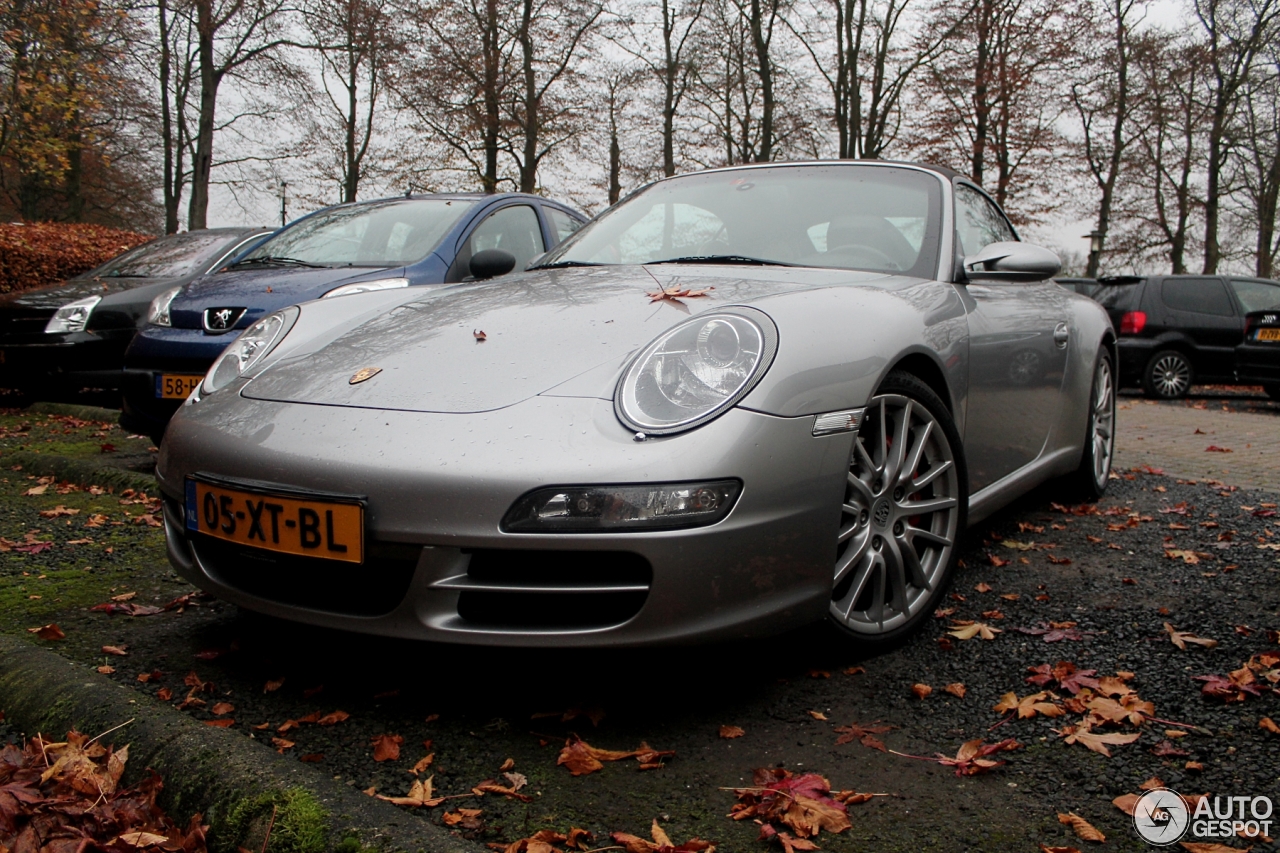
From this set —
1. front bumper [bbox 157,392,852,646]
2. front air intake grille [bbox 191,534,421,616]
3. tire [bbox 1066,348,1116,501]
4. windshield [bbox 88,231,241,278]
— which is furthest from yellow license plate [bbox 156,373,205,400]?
tire [bbox 1066,348,1116,501]

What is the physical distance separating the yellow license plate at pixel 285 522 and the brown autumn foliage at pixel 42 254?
892cm

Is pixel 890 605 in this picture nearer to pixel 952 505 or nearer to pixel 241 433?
pixel 952 505

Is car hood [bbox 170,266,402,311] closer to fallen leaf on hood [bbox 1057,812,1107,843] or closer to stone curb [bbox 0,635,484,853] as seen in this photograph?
stone curb [bbox 0,635,484,853]

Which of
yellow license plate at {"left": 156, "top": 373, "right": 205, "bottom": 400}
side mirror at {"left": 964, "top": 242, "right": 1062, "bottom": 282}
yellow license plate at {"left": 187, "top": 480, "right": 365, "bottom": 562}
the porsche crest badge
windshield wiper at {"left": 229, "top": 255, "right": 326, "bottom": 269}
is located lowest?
yellow license plate at {"left": 187, "top": 480, "right": 365, "bottom": 562}

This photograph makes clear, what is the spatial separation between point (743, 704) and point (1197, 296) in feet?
41.5

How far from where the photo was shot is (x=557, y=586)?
2.04 meters

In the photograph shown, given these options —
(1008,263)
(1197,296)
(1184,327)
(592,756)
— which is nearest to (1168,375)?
(1184,327)

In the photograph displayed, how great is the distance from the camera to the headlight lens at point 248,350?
112 inches

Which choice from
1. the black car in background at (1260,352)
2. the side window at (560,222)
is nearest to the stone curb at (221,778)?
the side window at (560,222)

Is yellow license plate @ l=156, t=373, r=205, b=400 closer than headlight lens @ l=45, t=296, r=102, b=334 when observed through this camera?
Yes

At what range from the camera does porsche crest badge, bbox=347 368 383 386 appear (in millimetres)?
2441

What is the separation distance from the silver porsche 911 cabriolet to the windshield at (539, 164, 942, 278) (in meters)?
0.02

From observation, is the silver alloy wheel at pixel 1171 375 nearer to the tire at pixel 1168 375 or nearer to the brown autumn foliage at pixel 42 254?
the tire at pixel 1168 375

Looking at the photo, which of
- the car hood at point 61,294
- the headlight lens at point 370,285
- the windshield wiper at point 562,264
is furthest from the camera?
the car hood at point 61,294
